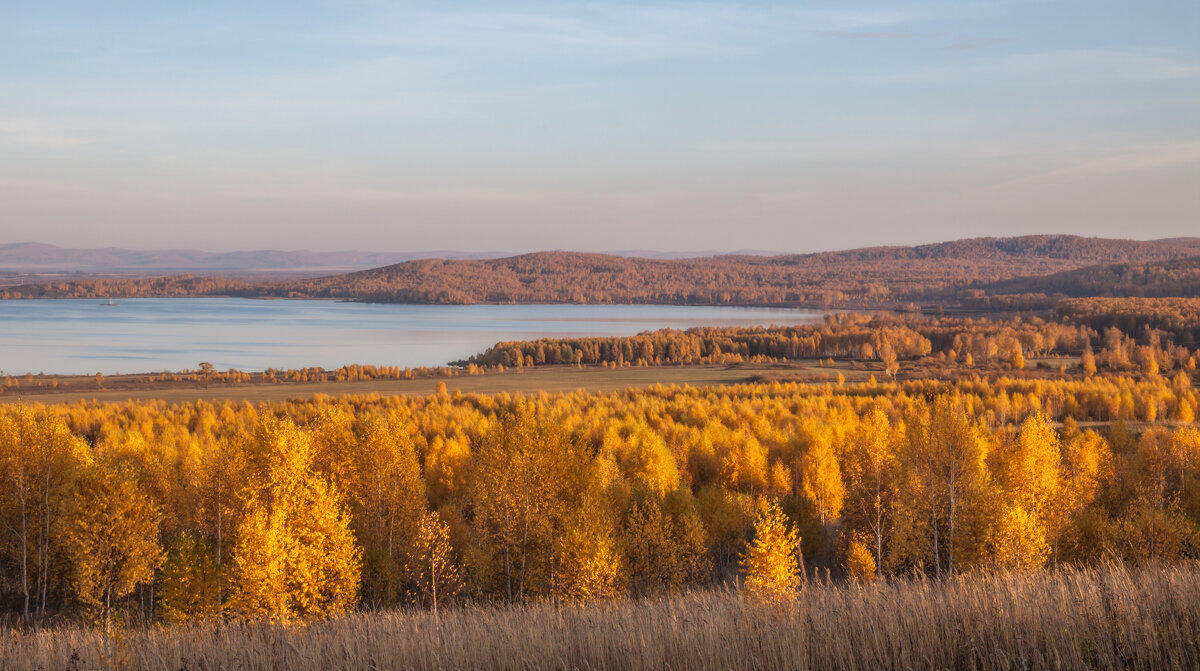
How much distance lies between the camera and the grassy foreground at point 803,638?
6.44 metres

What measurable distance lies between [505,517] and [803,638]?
954 inches

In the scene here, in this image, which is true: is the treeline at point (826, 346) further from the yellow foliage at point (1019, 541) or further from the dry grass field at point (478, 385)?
the yellow foliage at point (1019, 541)

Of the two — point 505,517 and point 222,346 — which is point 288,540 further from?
point 222,346

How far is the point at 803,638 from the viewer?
6.73m

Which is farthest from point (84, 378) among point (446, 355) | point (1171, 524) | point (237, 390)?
point (1171, 524)

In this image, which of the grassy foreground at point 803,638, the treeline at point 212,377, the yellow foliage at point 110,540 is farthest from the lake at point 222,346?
the grassy foreground at point 803,638

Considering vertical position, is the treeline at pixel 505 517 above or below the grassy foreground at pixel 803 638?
below

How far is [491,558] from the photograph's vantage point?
31.1 meters

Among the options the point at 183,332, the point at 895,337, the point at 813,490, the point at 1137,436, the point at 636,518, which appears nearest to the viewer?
the point at 636,518

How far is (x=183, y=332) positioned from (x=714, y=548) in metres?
168

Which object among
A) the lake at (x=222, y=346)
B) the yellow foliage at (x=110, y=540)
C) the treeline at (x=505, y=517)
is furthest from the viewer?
the lake at (x=222, y=346)

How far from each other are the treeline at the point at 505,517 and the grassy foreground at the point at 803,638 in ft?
30.3

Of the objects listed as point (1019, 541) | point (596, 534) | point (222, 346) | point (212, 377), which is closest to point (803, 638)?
point (596, 534)

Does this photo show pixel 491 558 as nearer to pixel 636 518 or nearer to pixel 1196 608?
pixel 636 518
